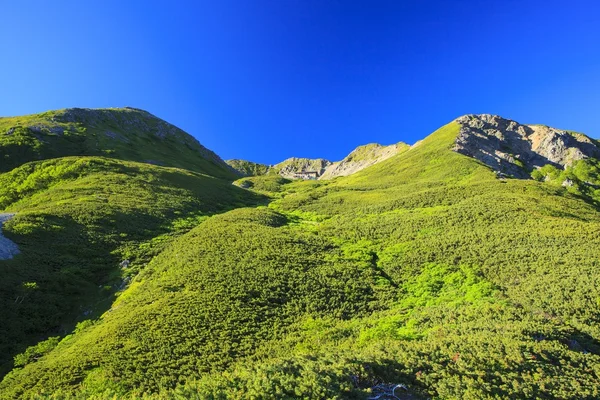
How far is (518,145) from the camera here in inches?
5187

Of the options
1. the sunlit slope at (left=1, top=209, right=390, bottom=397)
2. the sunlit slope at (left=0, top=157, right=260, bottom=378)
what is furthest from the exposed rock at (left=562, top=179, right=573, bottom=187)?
the sunlit slope at (left=0, top=157, right=260, bottom=378)

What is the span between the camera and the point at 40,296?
2925cm

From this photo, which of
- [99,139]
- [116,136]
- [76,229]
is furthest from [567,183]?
[116,136]

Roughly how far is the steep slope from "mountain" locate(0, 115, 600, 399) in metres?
33.2

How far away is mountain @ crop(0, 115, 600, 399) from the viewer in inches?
572

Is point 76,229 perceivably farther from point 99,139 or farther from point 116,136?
point 116,136

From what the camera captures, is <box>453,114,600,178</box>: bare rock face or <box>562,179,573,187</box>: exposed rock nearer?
<box>562,179,573,187</box>: exposed rock

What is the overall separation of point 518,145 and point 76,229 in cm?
14794

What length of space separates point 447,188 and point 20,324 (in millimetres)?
65522

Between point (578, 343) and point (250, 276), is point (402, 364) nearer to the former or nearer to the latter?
point (578, 343)

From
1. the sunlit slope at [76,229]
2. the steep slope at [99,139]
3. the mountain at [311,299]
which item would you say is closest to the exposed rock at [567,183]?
the mountain at [311,299]

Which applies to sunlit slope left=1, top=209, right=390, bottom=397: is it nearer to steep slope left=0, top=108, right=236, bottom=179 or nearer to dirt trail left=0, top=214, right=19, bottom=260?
dirt trail left=0, top=214, right=19, bottom=260

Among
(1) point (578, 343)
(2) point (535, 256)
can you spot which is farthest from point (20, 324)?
(2) point (535, 256)

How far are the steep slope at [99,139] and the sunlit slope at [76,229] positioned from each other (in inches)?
802
